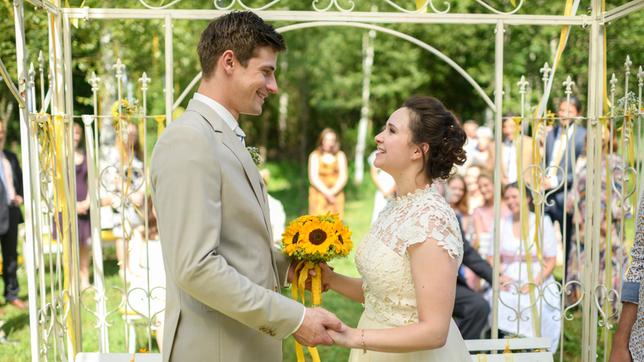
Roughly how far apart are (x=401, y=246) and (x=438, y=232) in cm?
17

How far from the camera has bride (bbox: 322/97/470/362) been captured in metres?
2.36

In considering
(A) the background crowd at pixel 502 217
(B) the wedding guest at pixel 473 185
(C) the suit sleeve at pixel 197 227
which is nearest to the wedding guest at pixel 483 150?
(A) the background crowd at pixel 502 217

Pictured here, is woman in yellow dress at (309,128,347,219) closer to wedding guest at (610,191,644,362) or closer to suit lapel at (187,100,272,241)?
wedding guest at (610,191,644,362)

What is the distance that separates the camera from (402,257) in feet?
8.29

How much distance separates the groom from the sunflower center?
30 centimetres

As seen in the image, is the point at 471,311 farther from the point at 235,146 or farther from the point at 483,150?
the point at 235,146

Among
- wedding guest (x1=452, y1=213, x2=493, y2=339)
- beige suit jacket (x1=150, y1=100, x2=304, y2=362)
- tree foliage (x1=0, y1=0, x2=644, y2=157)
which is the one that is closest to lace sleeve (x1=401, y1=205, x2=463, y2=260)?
beige suit jacket (x1=150, y1=100, x2=304, y2=362)

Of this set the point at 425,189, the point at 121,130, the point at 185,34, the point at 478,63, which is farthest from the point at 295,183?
the point at 425,189

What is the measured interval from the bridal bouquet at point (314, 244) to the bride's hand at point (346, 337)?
0.28 meters

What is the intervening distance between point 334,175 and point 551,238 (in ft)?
15.2

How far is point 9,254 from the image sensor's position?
737 cm

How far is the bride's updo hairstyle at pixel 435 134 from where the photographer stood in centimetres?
261

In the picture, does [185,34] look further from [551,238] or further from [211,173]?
[211,173]

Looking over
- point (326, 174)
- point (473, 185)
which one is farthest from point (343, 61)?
point (473, 185)
